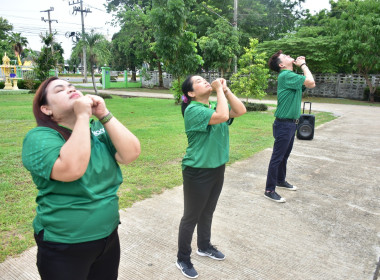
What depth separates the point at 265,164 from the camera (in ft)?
19.3

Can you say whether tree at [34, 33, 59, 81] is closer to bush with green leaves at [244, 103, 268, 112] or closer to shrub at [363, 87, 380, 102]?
bush with green leaves at [244, 103, 268, 112]

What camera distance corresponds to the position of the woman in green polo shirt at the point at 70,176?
1.41m

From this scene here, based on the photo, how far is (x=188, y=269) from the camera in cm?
260

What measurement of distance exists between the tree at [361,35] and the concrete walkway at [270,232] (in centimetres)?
1616

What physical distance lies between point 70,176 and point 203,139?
1313 millimetres

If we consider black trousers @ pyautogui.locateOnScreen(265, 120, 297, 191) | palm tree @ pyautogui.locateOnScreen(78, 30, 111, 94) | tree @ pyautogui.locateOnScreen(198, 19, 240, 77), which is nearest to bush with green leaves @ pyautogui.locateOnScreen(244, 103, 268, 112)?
tree @ pyautogui.locateOnScreen(198, 19, 240, 77)

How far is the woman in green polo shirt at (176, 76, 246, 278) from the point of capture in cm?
246

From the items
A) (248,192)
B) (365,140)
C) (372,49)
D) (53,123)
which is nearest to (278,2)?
(372,49)

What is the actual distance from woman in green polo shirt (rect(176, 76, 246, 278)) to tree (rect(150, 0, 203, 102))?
11329mm

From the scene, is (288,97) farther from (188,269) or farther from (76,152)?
(76,152)

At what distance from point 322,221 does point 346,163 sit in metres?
2.89

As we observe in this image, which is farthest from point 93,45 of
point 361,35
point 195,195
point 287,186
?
point 195,195

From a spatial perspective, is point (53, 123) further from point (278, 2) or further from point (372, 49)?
point (278, 2)

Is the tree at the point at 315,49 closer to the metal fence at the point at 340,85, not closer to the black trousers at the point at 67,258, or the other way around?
the metal fence at the point at 340,85
